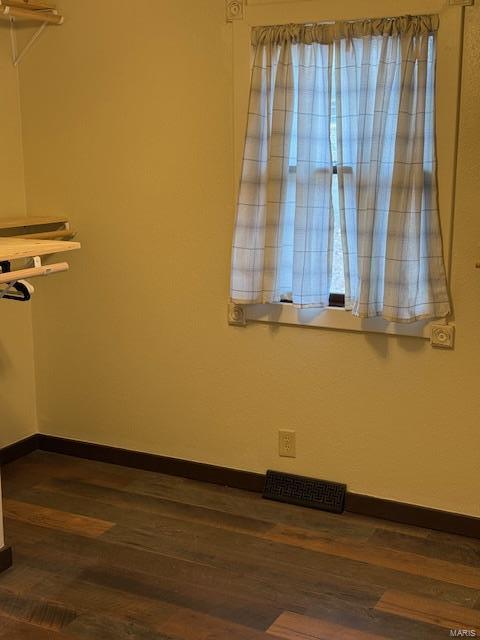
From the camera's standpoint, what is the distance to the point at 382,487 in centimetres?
362

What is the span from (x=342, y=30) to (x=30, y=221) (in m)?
1.67

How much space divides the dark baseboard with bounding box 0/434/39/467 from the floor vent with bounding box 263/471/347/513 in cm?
135

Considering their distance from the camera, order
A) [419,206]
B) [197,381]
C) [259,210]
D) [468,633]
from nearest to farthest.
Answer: [468,633]
[419,206]
[259,210]
[197,381]

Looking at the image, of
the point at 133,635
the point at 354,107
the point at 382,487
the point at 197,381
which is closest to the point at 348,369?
the point at 382,487

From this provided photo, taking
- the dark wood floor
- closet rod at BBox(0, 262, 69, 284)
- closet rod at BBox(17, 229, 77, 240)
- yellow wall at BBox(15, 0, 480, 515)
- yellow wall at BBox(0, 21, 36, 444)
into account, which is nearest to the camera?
the dark wood floor

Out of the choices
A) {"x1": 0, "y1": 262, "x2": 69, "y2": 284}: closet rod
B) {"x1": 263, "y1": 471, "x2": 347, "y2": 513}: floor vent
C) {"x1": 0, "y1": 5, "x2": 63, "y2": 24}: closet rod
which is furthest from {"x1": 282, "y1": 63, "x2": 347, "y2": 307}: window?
{"x1": 0, "y1": 5, "x2": 63, "y2": 24}: closet rod

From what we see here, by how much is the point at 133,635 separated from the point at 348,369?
4.71 ft

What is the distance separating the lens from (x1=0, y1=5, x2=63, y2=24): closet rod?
148 inches

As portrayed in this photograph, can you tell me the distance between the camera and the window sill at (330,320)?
342 centimetres

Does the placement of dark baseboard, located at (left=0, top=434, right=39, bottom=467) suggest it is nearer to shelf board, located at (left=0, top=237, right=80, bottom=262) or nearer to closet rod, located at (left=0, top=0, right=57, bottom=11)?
shelf board, located at (left=0, top=237, right=80, bottom=262)

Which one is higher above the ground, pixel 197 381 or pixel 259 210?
pixel 259 210

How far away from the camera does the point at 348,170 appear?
3.40 meters

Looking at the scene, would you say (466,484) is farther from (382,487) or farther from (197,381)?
(197,381)

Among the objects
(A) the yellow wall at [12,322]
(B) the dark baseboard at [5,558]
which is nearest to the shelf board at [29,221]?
(A) the yellow wall at [12,322]
